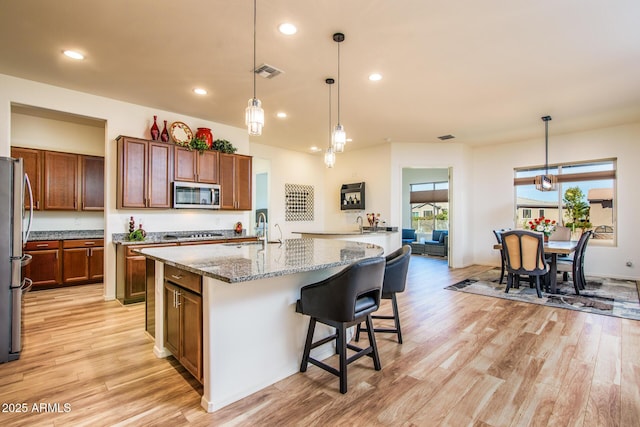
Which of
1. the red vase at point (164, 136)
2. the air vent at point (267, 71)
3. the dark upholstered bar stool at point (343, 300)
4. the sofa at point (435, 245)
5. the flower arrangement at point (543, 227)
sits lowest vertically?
the sofa at point (435, 245)

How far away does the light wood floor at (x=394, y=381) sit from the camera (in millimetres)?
1842

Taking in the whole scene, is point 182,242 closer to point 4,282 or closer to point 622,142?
point 4,282

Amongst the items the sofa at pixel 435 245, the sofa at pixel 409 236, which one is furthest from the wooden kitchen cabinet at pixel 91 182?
the sofa at pixel 435 245

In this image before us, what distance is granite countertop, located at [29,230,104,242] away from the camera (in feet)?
16.1

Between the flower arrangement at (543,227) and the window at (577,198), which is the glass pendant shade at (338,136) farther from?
the window at (577,198)

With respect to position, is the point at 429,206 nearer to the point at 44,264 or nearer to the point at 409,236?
the point at 409,236

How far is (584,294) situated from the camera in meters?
4.54

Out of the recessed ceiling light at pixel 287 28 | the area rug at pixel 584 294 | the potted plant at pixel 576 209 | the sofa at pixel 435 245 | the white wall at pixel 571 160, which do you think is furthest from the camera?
the sofa at pixel 435 245

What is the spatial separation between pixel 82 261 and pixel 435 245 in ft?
26.9

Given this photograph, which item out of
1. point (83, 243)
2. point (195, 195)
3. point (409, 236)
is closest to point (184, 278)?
point (195, 195)

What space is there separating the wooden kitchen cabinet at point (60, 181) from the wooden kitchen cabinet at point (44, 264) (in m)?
0.59

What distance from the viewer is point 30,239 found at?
189 inches

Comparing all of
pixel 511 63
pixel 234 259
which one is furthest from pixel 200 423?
pixel 511 63

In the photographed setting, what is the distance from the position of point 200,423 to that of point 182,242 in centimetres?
304
